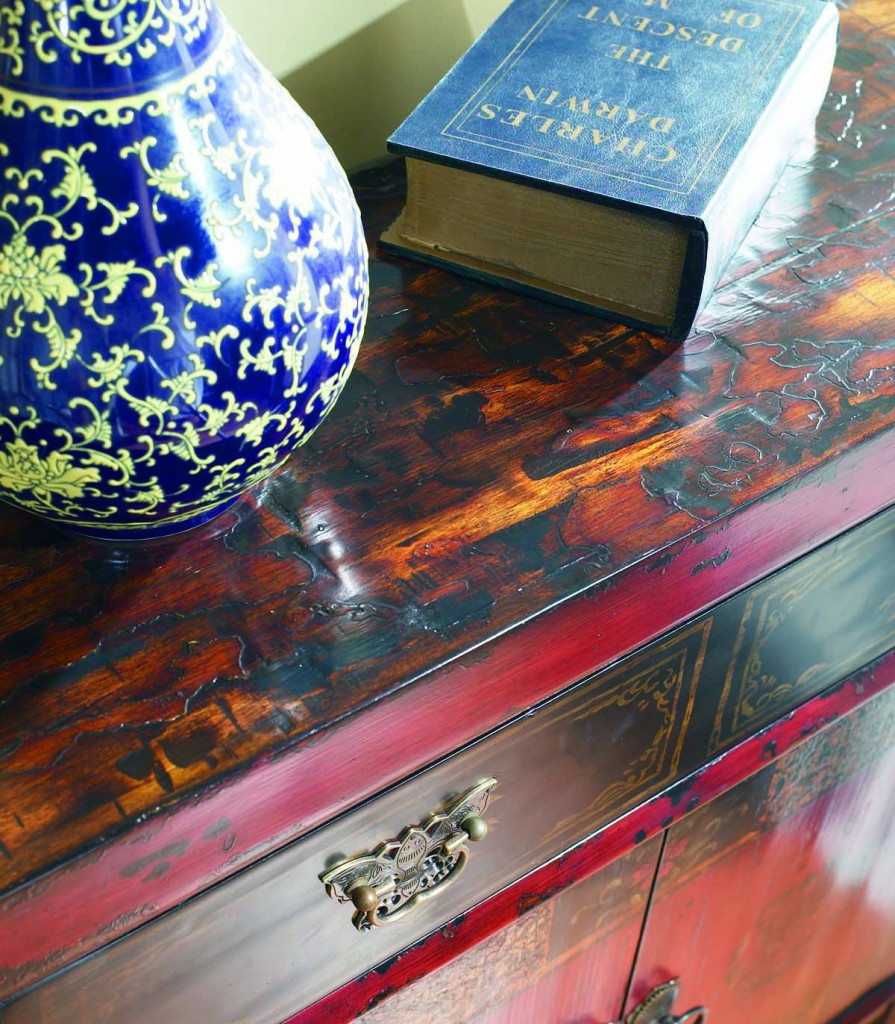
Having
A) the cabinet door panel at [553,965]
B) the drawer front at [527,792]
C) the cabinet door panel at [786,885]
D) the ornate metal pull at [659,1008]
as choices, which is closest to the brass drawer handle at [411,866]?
the drawer front at [527,792]

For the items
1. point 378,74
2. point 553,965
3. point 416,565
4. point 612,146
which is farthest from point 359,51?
point 553,965

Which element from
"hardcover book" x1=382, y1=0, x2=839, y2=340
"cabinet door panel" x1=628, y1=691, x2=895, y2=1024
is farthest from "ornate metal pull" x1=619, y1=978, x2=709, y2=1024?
"hardcover book" x1=382, y1=0, x2=839, y2=340

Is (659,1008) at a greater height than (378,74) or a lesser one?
lesser

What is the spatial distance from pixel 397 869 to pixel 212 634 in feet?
0.46

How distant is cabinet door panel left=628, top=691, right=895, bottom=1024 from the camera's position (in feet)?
2.43

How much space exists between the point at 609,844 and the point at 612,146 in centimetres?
36

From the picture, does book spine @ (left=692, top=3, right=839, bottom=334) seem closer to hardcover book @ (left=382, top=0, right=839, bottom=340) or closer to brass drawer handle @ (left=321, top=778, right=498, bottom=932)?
hardcover book @ (left=382, top=0, right=839, bottom=340)

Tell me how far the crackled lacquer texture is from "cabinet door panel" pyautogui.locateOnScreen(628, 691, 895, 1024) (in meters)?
0.24

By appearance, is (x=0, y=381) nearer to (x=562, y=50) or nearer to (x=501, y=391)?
(x=501, y=391)

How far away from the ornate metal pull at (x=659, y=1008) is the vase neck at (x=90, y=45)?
0.71 m

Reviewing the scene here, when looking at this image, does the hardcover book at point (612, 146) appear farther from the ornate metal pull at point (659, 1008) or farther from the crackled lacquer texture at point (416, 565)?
the ornate metal pull at point (659, 1008)

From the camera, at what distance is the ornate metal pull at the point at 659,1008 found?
2.68 feet

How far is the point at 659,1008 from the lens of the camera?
83cm

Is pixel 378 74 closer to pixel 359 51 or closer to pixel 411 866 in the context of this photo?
pixel 359 51
